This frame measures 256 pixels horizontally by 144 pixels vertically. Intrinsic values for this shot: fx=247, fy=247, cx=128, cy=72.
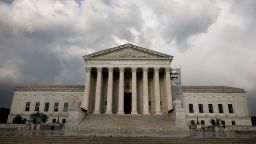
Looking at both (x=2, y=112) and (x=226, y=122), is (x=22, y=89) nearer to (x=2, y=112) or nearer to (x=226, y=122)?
(x=2, y=112)

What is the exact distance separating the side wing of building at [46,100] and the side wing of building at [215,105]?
2623cm

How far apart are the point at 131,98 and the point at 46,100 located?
23.1m

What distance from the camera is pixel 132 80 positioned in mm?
46281

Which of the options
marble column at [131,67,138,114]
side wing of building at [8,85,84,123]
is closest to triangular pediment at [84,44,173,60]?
marble column at [131,67,138,114]

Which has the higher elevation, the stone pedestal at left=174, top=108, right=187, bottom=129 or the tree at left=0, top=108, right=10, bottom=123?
the tree at left=0, top=108, right=10, bottom=123

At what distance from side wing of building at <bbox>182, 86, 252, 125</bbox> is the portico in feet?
42.4

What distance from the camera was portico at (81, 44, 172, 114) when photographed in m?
45.3

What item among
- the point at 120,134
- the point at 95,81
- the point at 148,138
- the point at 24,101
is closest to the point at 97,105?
the point at 95,81

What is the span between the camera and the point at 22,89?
200 feet

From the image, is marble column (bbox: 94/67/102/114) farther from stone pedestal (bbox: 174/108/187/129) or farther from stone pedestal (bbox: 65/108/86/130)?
stone pedestal (bbox: 174/108/187/129)

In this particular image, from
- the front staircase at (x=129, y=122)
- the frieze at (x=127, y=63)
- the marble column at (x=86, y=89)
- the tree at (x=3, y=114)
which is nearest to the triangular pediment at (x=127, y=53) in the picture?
the frieze at (x=127, y=63)

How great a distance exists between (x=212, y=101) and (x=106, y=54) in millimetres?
28210

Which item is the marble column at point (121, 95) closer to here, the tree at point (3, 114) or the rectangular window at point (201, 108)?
the rectangular window at point (201, 108)

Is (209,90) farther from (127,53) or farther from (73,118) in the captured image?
(73,118)
